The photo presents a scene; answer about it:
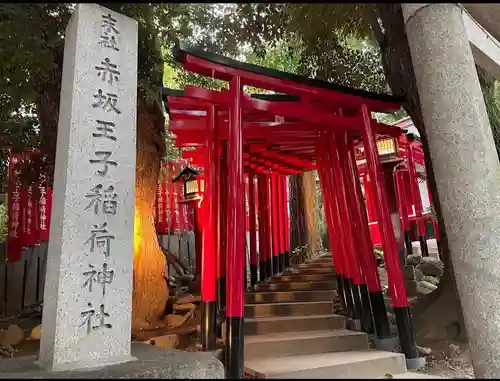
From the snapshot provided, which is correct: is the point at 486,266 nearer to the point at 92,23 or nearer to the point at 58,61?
the point at 92,23

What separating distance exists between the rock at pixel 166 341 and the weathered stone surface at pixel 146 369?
3.42m

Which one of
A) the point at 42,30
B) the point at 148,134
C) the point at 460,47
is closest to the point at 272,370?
the point at 460,47

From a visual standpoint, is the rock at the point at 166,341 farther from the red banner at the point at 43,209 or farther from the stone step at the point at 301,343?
the red banner at the point at 43,209

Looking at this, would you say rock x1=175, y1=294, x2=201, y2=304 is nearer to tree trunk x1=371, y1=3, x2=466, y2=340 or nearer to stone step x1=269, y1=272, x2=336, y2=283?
stone step x1=269, y1=272, x2=336, y2=283

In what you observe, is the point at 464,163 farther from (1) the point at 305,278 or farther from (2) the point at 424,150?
(1) the point at 305,278

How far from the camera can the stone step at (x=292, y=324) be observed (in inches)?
241

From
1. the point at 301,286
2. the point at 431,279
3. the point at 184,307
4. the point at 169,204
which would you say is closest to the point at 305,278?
the point at 301,286

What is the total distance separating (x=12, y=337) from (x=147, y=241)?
336 centimetres

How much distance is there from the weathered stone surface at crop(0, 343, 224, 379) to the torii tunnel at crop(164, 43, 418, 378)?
136cm

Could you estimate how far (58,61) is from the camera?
7262 mm

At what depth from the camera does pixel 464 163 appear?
3.69 meters

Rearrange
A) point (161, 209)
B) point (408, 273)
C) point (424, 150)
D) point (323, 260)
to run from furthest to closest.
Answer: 1. point (161, 209)
2. point (323, 260)
3. point (408, 273)
4. point (424, 150)

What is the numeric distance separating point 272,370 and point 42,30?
260 inches

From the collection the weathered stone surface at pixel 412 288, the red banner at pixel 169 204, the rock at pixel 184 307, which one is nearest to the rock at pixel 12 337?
the rock at pixel 184 307
